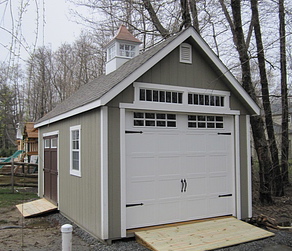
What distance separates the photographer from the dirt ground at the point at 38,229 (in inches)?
218

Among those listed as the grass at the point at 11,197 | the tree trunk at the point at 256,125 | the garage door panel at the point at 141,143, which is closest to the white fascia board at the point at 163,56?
the garage door panel at the point at 141,143

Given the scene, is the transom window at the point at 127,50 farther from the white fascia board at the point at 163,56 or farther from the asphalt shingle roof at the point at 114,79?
the white fascia board at the point at 163,56

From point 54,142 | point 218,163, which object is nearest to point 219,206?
point 218,163

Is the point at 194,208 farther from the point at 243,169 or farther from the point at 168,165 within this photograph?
the point at 243,169

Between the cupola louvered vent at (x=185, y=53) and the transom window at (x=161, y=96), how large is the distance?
73 cm

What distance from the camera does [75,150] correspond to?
7.03 m

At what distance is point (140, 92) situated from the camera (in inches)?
241

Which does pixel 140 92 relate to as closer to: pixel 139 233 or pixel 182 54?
pixel 182 54

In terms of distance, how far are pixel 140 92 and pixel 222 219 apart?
3.39 meters

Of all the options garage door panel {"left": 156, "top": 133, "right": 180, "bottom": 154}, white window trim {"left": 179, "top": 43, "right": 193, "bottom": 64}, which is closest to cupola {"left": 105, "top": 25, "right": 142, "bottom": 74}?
white window trim {"left": 179, "top": 43, "right": 193, "bottom": 64}

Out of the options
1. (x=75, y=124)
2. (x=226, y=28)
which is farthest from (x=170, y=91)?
(x=226, y=28)

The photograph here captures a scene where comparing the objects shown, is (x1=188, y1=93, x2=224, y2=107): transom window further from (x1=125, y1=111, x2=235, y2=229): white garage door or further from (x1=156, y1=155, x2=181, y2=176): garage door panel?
(x1=156, y1=155, x2=181, y2=176): garage door panel

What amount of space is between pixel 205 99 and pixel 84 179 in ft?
10.6

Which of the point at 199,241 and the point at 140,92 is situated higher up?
the point at 140,92
